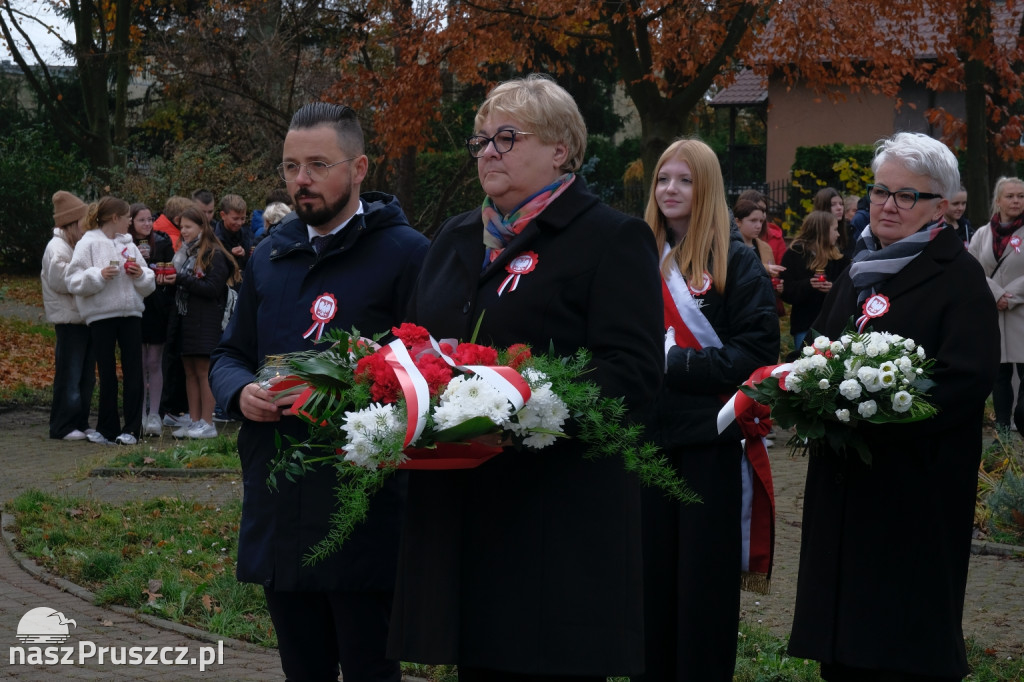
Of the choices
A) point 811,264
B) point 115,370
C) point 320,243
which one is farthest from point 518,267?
point 115,370

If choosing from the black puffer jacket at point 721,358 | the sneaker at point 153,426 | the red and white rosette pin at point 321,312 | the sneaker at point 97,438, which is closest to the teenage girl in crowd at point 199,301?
the sneaker at point 153,426

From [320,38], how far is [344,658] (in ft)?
76.0

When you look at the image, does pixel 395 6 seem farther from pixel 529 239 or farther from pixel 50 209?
pixel 529 239

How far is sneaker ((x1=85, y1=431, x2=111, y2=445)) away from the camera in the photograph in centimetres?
1247

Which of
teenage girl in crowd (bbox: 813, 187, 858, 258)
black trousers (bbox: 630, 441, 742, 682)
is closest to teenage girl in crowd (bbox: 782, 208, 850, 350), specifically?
teenage girl in crowd (bbox: 813, 187, 858, 258)

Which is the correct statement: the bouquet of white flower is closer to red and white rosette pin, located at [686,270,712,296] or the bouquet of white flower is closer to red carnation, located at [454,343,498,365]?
red and white rosette pin, located at [686,270,712,296]

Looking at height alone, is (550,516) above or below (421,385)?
below

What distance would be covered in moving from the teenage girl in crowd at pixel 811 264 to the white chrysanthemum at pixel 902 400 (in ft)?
26.3

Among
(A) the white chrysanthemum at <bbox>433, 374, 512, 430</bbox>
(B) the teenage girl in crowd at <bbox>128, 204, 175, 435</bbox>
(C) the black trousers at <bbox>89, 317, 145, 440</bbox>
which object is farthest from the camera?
(B) the teenage girl in crowd at <bbox>128, 204, 175, 435</bbox>

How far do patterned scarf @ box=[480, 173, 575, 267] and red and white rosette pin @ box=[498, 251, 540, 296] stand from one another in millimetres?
61

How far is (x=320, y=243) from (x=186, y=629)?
310 centimetres

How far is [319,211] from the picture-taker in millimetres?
4207

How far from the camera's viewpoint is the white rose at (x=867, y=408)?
4062 mm

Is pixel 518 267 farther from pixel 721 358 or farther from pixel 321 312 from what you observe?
pixel 721 358
